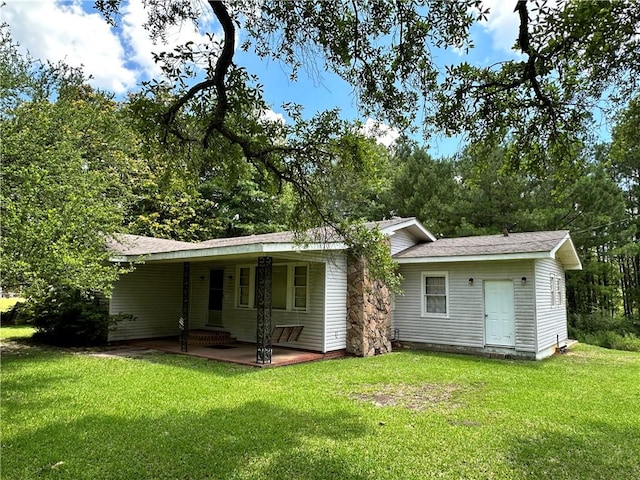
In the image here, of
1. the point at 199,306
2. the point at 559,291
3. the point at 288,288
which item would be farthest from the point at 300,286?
the point at 559,291

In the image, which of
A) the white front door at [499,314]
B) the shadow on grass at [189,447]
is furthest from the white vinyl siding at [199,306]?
the shadow on grass at [189,447]

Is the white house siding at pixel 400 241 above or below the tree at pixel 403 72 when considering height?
below

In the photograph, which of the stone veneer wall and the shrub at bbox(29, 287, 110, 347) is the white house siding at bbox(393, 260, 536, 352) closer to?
the stone veneer wall

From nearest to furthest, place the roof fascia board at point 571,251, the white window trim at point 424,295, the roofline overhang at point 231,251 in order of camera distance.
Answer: the roofline overhang at point 231,251 < the roof fascia board at point 571,251 < the white window trim at point 424,295

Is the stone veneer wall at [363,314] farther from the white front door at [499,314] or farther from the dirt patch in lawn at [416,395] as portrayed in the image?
the dirt patch in lawn at [416,395]

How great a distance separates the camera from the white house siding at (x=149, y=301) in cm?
1205

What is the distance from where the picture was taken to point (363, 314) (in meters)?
10.6

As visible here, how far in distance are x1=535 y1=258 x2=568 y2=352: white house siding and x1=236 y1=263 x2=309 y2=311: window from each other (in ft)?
18.6

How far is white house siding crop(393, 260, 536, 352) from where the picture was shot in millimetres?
10359

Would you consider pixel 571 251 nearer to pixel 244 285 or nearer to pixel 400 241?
pixel 400 241

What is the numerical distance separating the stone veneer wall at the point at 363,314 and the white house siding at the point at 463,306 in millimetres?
1244

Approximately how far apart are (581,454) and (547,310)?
7708mm

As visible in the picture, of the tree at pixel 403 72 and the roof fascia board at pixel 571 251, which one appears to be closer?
the tree at pixel 403 72

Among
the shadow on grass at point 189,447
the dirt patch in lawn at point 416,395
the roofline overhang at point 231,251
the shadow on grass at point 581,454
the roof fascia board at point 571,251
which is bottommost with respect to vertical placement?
the shadow on grass at point 581,454
